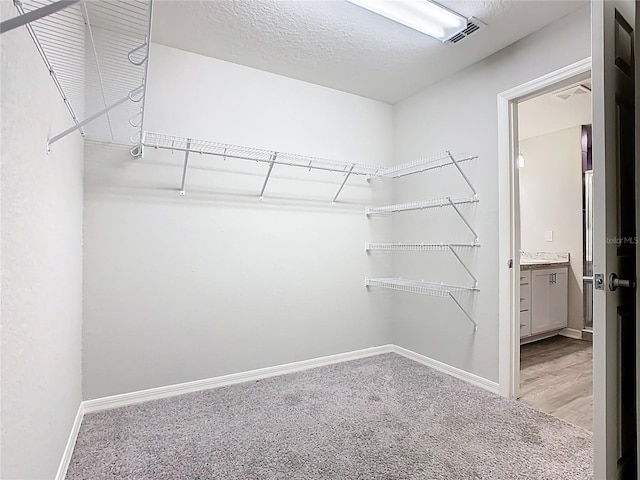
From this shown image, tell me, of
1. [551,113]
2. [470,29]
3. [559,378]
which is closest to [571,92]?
[551,113]

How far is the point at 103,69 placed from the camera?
2.18m

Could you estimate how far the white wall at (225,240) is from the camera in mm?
2268

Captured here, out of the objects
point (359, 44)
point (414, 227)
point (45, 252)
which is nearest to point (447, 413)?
point (414, 227)

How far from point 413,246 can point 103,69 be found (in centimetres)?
272

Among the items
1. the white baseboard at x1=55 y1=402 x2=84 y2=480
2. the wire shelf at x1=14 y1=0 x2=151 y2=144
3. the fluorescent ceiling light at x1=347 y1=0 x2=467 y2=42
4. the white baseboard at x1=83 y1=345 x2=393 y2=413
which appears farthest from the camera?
the white baseboard at x1=83 y1=345 x2=393 y2=413

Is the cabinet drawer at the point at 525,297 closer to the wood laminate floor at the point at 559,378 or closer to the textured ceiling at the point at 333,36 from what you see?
the wood laminate floor at the point at 559,378

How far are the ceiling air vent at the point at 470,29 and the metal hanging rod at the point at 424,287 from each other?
1.80m

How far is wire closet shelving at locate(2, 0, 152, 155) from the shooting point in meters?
1.63

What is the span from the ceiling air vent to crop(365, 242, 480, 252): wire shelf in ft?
4.81

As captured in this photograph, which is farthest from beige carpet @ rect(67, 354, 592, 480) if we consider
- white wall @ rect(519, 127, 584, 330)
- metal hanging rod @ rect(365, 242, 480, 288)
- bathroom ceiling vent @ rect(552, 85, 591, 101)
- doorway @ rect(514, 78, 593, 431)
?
bathroom ceiling vent @ rect(552, 85, 591, 101)

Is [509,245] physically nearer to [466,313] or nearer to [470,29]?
[466,313]

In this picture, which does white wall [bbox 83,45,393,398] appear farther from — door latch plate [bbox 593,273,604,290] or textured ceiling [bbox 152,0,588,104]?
door latch plate [bbox 593,273,604,290]

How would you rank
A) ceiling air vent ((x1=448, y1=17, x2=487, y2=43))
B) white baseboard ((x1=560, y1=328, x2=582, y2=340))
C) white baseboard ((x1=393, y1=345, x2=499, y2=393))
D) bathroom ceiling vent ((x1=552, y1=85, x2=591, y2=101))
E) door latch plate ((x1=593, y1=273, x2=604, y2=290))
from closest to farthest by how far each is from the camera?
door latch plate ((x1=593, y1=273, x2=604, y2=290)) < ceiling air vent ((x1=448, y1=17, x2=487, y2=43)) < white baseboard ((x1=393, y1=345, x2=499, y2=393)) < bathroom ceiling vent ((x1=552, y1=85, x2=591, y2=101)) < white baseboard ((x1=560, y1=328, x2=582, y2=340))

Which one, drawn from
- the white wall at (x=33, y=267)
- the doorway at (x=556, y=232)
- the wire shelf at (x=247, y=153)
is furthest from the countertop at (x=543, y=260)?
the white wall at (x=33, y=267)
